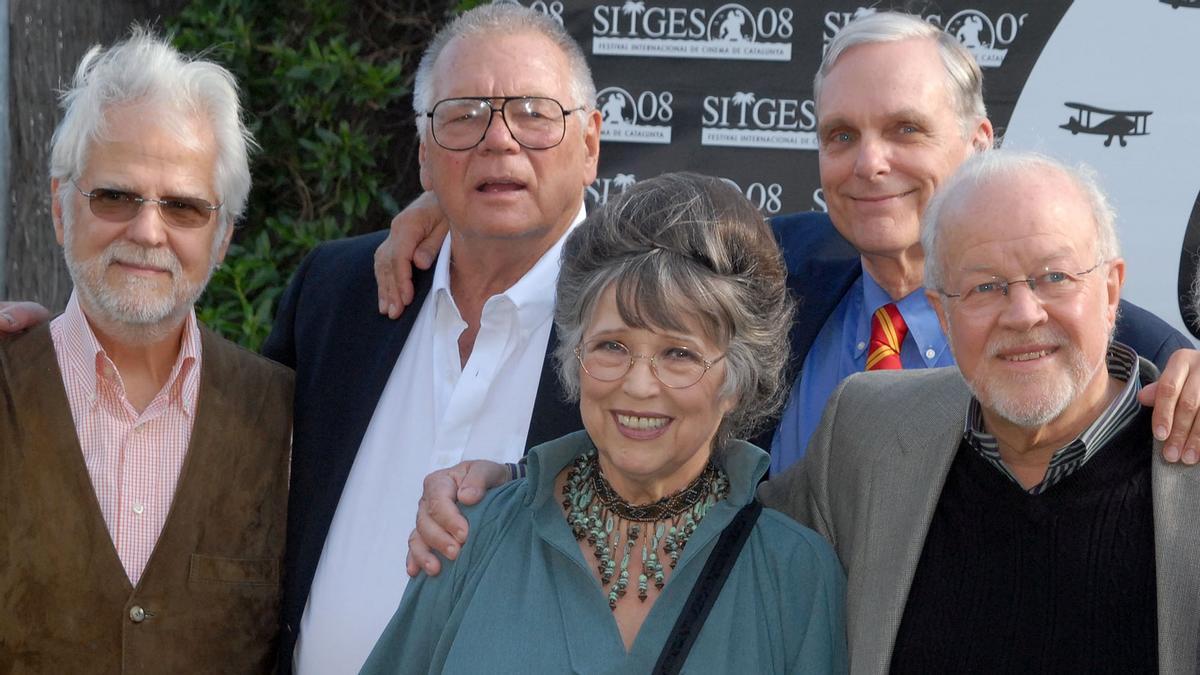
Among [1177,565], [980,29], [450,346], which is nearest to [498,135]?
[450,346]

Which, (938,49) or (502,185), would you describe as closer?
(502,185)

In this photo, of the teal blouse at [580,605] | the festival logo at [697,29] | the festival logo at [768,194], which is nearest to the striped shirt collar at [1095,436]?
the teal blouse at [580,605]

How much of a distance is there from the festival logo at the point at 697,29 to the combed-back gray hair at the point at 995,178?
5.69 feet

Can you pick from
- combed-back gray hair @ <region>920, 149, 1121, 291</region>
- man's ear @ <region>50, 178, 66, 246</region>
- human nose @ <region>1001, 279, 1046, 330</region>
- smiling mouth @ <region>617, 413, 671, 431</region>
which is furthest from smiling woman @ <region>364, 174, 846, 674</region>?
man's ear @ <region>50, 178, 66, 246</region>

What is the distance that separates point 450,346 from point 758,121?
144cm

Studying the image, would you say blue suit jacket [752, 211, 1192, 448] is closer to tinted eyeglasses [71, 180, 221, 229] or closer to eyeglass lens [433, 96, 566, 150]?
eyeglass lens [433, 96, 566, 150]

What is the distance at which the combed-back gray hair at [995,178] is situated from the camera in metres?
2.29

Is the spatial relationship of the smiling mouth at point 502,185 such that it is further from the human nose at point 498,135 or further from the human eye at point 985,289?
the human eye at point 985,289

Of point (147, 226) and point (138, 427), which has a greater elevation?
point (147, 226)

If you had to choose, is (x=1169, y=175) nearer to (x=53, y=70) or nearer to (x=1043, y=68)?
(x=1043, y=68)

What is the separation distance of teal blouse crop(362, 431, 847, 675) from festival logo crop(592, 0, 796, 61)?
1965 millimetres

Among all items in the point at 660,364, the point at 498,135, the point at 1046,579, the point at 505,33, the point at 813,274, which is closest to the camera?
the point at 1046,579

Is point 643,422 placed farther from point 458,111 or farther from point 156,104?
point 156,104

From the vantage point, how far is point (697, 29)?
13.4ft
